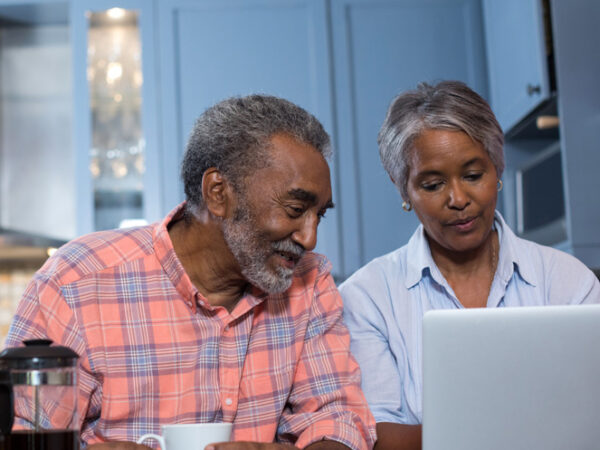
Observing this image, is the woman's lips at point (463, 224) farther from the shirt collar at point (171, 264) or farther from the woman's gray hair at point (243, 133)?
the shirt collar at point (171, 264)

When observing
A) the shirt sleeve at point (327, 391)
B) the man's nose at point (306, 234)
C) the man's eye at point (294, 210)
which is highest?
the man's eye at point (294, 210)

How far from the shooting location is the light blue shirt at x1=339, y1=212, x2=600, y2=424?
58.9 inches

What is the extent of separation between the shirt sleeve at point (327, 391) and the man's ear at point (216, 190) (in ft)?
0.77

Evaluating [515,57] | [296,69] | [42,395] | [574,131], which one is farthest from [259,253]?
[296,69]

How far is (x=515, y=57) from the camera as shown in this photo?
2.88m

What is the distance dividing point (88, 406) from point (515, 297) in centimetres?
81

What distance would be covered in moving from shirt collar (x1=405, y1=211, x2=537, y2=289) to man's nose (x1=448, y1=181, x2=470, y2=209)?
4.8 inches

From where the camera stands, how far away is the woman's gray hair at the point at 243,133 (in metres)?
1.37

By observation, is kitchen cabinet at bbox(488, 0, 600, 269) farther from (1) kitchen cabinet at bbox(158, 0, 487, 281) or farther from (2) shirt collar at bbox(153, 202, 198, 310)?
(2) shirt collar at bbox(153, 202, 198, 310)

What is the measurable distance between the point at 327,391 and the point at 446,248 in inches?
18.0

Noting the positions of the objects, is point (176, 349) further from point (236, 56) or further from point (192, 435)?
point (236, 56)

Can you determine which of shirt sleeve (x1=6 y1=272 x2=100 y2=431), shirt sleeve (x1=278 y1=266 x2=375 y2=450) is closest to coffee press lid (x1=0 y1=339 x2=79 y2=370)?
shirt sleeve (x1=6 y1=272 x2=100 y2=431)

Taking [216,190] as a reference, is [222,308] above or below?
below

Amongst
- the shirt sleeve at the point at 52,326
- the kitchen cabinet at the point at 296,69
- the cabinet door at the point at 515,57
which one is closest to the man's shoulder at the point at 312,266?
the shirt sleeve at the point at 52,326
